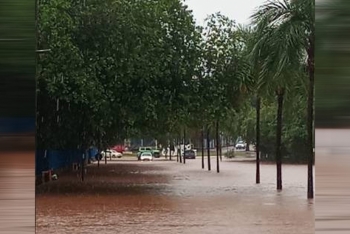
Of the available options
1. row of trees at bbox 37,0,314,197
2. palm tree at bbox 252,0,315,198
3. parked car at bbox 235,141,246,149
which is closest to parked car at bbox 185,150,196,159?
parked car at bbox 235,141,246,149

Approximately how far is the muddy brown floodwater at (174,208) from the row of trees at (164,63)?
1588 mm

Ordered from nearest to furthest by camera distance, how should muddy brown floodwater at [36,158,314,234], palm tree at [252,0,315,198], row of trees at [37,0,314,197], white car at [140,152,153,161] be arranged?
1. muddy brown floodwater at [36,158,314,234]
2. palm tree at [252,0,315,198]
3. row of trees at [37,0,314,197]
4. white car at [140,152,153,161]

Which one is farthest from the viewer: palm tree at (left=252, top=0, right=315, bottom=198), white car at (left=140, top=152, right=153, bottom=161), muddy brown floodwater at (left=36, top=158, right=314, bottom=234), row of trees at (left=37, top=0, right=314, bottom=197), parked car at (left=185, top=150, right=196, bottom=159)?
white car at (left=140, top=152, right=153, bottom=161)

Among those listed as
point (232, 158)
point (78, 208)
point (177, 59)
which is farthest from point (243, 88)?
point (232, 158)

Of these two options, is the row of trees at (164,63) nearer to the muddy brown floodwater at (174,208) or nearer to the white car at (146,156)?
the muddy brown floodwater at (174,208)

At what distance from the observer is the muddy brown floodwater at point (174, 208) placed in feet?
35.3

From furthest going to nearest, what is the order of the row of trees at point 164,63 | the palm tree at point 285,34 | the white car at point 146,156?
1. the white car at point 146,156
2. the row of trees at point 164,63
3. the palm tree at point 285,34

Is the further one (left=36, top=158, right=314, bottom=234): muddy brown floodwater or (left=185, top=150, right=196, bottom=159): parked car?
(left=185, top=150, right=196, bottom=159): parked car

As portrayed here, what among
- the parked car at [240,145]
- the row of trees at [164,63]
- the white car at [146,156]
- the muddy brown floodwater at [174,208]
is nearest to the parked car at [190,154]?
the white car at [146,156]

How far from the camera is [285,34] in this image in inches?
497

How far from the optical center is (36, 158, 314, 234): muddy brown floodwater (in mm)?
10773

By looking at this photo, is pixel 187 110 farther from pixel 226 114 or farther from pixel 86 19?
pixel 86 19

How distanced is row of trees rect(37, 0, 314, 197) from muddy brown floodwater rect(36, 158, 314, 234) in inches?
62.5

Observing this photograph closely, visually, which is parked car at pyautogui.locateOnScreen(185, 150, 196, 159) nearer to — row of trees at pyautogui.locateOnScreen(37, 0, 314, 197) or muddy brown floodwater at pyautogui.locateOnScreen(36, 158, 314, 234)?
muddy brown floodwater at pyautogui.locateOnScreen(36, 158, 314, 234)
